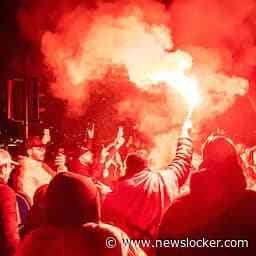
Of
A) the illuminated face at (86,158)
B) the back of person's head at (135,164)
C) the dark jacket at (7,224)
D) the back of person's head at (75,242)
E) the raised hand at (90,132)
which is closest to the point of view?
the back of person's head at (75,242)

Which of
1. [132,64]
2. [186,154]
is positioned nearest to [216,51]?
[132,64]

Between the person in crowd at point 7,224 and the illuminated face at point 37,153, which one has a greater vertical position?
the illuminated face at point 37,153

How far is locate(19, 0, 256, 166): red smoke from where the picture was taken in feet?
21.5

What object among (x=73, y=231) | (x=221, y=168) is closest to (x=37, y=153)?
(x=221, y=168)

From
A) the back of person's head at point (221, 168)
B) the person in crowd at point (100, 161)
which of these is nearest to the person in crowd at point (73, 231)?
the back of person's head at point (221, 168)

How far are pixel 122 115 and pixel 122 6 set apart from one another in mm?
1580

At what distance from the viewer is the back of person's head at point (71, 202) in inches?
105

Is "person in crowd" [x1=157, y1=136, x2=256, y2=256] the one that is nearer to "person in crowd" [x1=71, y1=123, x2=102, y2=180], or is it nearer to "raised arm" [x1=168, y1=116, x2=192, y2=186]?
"raised arm" [x1=168, y1=116, x2=192, y2=186]

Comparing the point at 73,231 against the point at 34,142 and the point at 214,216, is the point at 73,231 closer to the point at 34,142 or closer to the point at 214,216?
the point at 214,216

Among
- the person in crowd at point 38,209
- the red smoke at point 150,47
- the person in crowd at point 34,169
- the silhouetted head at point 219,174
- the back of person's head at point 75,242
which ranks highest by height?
the red smoke at point 150,47

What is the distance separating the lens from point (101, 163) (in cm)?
669

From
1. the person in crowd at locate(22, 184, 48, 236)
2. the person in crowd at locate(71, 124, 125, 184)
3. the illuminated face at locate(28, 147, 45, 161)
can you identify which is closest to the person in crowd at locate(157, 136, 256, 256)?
the person in crowd at locate(22, 184, 48, 236)

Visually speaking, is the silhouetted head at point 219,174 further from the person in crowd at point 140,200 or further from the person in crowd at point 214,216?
the person in crowd at point 140,200

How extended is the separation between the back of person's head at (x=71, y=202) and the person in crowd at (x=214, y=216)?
606 mm
